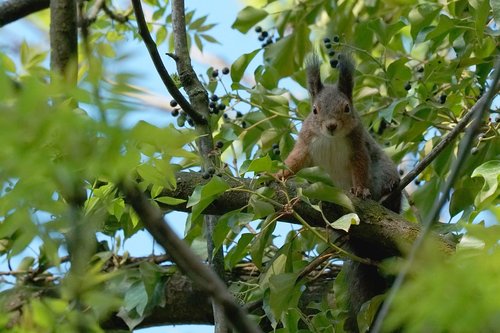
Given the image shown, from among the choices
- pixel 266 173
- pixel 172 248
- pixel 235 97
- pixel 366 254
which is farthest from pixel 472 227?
pixel 235 97

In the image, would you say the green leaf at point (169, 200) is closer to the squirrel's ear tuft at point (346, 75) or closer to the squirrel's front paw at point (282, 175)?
the squirrel's front paw at point (282, 175)

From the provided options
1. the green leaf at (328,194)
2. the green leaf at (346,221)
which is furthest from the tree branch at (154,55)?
the green leaf at (346,221)

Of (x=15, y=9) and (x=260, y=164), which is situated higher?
(x=15, y=9)

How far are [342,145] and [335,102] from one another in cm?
27

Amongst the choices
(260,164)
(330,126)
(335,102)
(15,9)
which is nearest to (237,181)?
(260,164)

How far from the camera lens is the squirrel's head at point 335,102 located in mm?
5176

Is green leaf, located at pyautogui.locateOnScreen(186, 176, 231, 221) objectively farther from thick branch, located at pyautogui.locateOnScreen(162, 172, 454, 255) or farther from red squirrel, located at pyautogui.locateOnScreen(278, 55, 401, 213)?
red squirrel, located at pyautogui.locateOnScreen(278, 55, 401, 213)

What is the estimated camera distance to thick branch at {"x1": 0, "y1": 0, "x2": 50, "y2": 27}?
5.18m

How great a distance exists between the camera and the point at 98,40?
5.63 meters

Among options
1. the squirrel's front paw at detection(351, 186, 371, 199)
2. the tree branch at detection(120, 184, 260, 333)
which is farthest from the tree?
the squirrel's front paw at detection(351, 186, 371, 199)

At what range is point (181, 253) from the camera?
1.52 meters

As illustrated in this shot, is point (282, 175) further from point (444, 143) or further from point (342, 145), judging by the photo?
point (342, 145)

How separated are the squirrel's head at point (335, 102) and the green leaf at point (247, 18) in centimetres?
39

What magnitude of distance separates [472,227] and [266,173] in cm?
161
